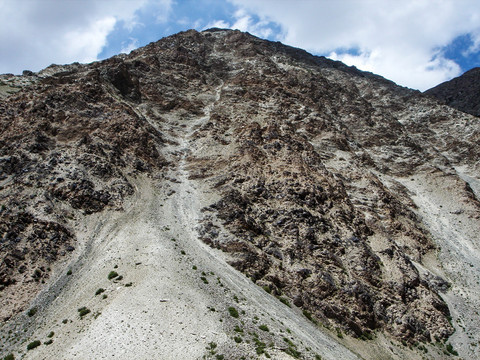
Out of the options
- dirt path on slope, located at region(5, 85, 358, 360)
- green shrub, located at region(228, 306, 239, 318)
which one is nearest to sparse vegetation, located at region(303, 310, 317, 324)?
dirt path on slope, located at region(5, 85, 358, 360)

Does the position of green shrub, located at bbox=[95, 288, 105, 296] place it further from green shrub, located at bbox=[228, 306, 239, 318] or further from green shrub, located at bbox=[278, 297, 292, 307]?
green shrub, located at bbox=[278, 297, 292, 307]

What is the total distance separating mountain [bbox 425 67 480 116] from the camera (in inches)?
5876

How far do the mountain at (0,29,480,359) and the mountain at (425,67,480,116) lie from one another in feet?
227

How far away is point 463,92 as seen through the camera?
526 feet

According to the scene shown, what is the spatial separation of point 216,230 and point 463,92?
15771 centimetres

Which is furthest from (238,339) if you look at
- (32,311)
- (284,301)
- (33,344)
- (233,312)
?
(32,311)

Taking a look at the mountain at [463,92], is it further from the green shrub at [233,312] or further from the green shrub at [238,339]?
the green shrub at [238,339]

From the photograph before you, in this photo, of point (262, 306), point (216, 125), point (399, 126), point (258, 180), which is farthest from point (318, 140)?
point (262, 306)

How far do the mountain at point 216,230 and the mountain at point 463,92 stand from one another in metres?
69.1

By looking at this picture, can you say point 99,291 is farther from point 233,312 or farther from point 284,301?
point 284,301

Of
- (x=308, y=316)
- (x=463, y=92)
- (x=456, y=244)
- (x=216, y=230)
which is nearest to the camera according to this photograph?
(x=308, y=316)

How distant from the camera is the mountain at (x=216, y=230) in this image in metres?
32.5

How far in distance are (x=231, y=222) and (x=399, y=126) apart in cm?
8226

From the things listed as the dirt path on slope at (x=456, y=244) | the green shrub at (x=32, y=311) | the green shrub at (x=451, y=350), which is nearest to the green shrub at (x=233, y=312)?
the green shrub at (x=32, y=311)
